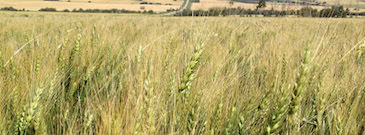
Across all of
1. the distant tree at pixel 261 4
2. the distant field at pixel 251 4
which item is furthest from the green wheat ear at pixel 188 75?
the distant tree at pixel 261 4


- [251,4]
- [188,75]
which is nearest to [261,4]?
[251,4]

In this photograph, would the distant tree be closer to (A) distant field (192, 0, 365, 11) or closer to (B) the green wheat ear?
(A) distant field (192, 0, 365, 11)

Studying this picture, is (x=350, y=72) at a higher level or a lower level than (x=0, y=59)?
lower

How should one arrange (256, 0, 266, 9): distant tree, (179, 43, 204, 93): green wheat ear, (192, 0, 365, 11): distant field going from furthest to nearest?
(256, 0, 266, 9): distant tree < (192, 0, 365, 11): distant field < (179, 43, 204, 93): green wheat ear

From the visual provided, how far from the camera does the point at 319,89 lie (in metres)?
0.80

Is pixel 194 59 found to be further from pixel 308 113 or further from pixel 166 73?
pixel 308 113

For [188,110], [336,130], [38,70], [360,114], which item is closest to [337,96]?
[360,114]

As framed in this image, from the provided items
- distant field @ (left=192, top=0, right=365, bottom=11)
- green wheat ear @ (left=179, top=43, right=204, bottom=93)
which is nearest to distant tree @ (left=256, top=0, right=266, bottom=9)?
distant field @ (left=192, top=0, right=365, bottom=11)

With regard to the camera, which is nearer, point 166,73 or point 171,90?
point 171,90

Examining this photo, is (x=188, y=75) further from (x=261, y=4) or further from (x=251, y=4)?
(x=261, y=4)

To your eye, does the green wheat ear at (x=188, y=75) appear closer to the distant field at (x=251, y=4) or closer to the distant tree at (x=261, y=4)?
the distant field at (x=251, y=4)

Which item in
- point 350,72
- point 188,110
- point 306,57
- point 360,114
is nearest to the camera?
point 306,57

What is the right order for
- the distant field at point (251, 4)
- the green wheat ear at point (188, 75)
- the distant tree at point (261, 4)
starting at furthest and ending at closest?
the distant tree at point (261, 4)
the distant field at point (251, 4)
the green wheat ear at point (188, 75)

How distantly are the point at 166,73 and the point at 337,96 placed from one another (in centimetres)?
68
